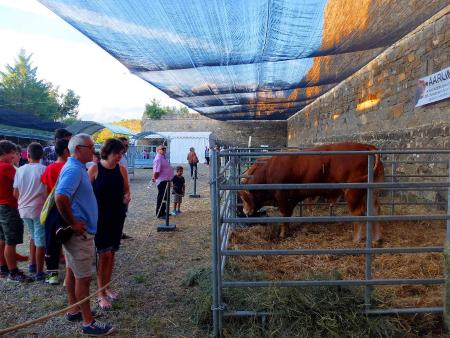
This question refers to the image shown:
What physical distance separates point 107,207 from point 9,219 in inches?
58.6

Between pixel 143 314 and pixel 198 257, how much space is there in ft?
5.50

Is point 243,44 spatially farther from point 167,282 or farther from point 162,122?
point 162,122

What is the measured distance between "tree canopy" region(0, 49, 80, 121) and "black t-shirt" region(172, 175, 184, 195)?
99.6ft

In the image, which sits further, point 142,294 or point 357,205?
point 357,205

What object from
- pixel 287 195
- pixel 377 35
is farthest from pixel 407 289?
pixel 377 35

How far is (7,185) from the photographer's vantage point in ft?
13.7

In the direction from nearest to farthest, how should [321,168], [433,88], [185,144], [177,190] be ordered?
[321,168] → [433,88] → [177,190] → [185,144]

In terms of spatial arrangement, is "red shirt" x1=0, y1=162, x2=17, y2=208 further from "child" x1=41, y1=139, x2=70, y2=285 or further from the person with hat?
the person with hat

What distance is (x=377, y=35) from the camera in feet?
19.5

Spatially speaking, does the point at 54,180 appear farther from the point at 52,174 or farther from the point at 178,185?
the point at 178,185

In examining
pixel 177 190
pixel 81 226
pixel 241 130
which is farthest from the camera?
pixel 241 130

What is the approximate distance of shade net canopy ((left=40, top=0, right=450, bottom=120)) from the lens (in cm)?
471

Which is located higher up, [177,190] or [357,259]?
[177,190]

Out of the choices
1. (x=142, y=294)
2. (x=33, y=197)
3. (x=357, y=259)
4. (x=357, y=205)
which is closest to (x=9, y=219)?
(x=33, y=197)
